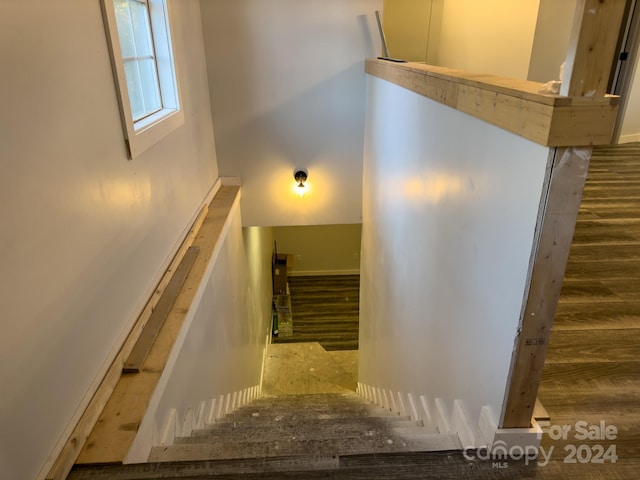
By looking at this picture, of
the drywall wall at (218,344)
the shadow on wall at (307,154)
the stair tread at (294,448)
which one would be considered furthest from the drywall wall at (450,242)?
the drywall wall at (218,344)

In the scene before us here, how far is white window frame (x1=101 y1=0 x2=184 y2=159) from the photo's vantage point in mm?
1844

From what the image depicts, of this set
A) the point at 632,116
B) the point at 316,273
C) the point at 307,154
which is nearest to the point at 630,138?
the point at 632,116

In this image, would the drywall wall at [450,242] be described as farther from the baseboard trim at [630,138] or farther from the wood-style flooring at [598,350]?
the baseboard trim at [630,138]

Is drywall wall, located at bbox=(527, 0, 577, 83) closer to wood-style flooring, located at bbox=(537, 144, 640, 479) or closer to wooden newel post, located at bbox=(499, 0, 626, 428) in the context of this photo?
wood-style flooring, located at bbox=(537, 144, 640, 479)

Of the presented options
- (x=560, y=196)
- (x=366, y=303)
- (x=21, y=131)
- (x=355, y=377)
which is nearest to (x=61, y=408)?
(x=21, y=131)

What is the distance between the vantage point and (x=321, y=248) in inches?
329

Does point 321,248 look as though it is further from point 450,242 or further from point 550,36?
point 450,242

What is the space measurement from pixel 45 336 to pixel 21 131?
1.99ft

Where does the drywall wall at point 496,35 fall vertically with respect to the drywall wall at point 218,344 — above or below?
above

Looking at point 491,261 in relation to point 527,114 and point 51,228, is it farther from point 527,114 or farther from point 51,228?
point 51,228

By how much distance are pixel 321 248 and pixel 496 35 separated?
484 centimetres

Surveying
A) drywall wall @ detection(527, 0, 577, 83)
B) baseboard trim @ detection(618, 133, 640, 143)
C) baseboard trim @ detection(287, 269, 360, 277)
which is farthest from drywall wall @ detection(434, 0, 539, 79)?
baseboard trim @ detection(287, 269, 360, 277)

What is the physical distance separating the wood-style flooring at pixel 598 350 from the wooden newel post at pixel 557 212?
27 cm

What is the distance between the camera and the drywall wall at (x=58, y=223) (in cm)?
116
